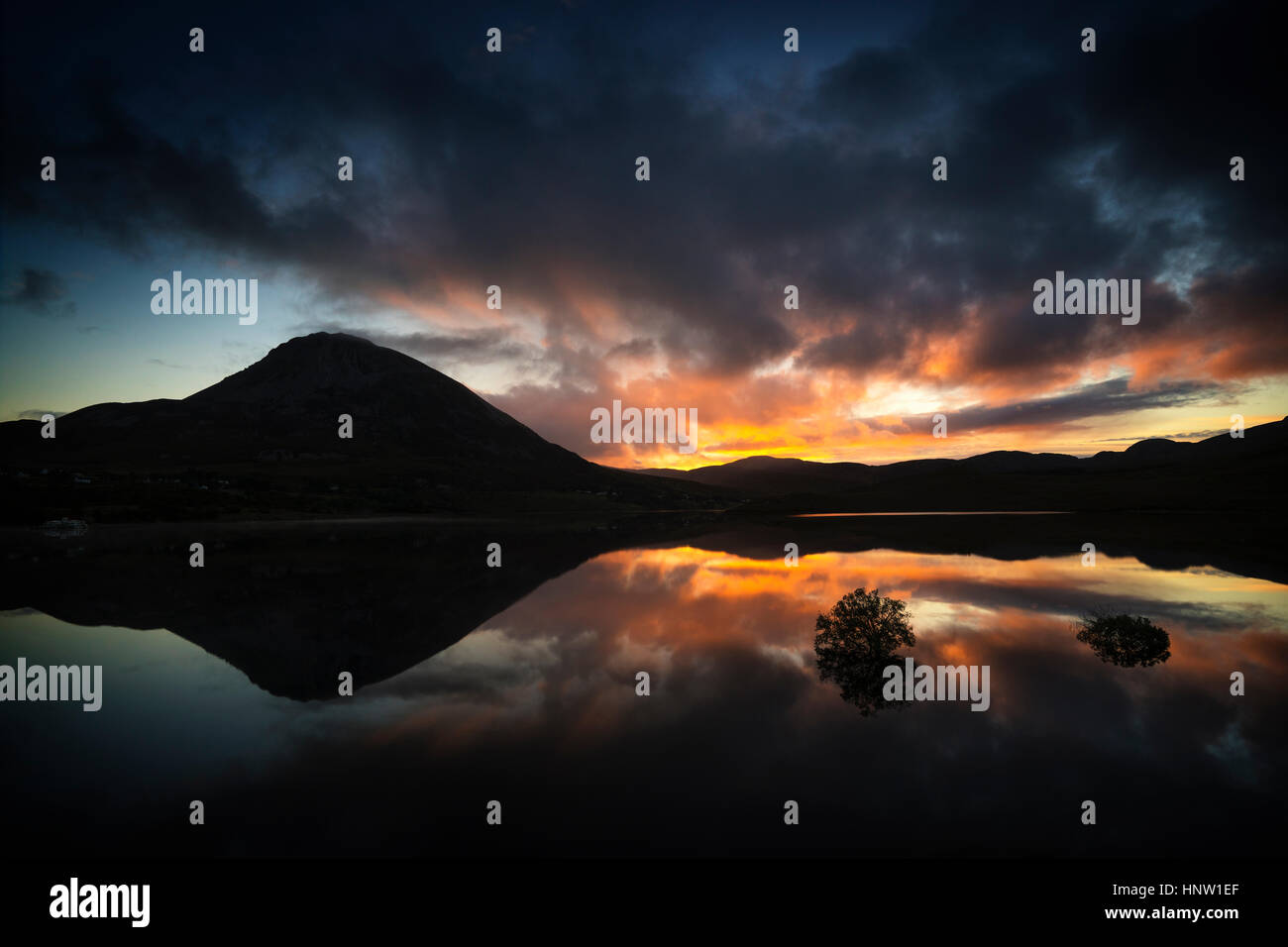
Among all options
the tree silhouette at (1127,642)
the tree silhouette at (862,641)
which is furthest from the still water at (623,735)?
the tree silhouette at (862,641)

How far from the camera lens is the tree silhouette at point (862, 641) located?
17266 millimetres

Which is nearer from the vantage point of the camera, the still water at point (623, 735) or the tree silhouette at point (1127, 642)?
the still water at point (623, 735)

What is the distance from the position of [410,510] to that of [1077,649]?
139141 millimetres

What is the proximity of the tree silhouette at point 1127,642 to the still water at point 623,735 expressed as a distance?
1.42 ft

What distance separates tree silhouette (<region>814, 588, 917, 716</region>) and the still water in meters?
1.02

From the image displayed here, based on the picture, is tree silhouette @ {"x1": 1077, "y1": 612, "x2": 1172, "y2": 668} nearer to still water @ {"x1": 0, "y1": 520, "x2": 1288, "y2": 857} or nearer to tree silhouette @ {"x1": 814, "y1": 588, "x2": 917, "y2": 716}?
still water @ {"x1": 0, "y1": 520, "x2": 1288, "y2": 857}

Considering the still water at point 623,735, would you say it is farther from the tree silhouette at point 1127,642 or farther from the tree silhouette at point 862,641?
the tree silhouette at point 862,641

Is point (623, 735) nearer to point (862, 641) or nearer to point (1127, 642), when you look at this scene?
point (862, 641)

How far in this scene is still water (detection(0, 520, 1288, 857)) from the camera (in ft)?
30.0

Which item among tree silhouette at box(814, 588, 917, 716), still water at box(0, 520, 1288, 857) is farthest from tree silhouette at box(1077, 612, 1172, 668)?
tree silhouette at box(814, 588, 917, 716)

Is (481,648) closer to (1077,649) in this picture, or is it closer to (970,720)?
(970,720)
